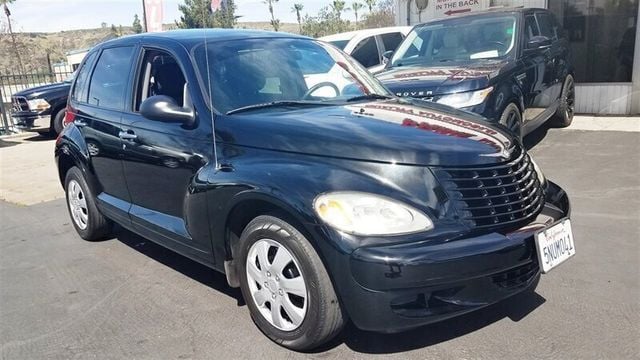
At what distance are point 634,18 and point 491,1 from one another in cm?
259

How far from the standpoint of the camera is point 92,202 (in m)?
4.78

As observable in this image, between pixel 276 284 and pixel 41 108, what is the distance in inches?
442

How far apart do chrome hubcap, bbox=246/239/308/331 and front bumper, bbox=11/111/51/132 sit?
1097 centimetres

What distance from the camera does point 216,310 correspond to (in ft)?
11.5

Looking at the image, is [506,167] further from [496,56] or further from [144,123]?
[496,56]

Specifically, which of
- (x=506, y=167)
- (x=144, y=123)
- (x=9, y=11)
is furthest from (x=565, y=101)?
(x=9, y=11)

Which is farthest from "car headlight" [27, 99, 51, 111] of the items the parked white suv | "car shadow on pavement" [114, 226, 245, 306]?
"car shadow on pavement" [114, 226, 245, 306]

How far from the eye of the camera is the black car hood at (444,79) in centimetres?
564

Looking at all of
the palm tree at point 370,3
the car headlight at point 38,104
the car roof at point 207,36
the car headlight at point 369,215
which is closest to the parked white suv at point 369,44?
the car roof at point 207,36

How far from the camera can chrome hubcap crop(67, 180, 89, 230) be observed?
4957 mm

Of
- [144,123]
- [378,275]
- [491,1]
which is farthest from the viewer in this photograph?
[491,1]

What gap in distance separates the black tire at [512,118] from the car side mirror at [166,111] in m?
3.75

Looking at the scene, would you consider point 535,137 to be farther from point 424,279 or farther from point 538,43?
point 424,279

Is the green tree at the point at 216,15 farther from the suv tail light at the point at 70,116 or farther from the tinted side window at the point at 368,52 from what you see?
the tinted side window at the point at 368,52
